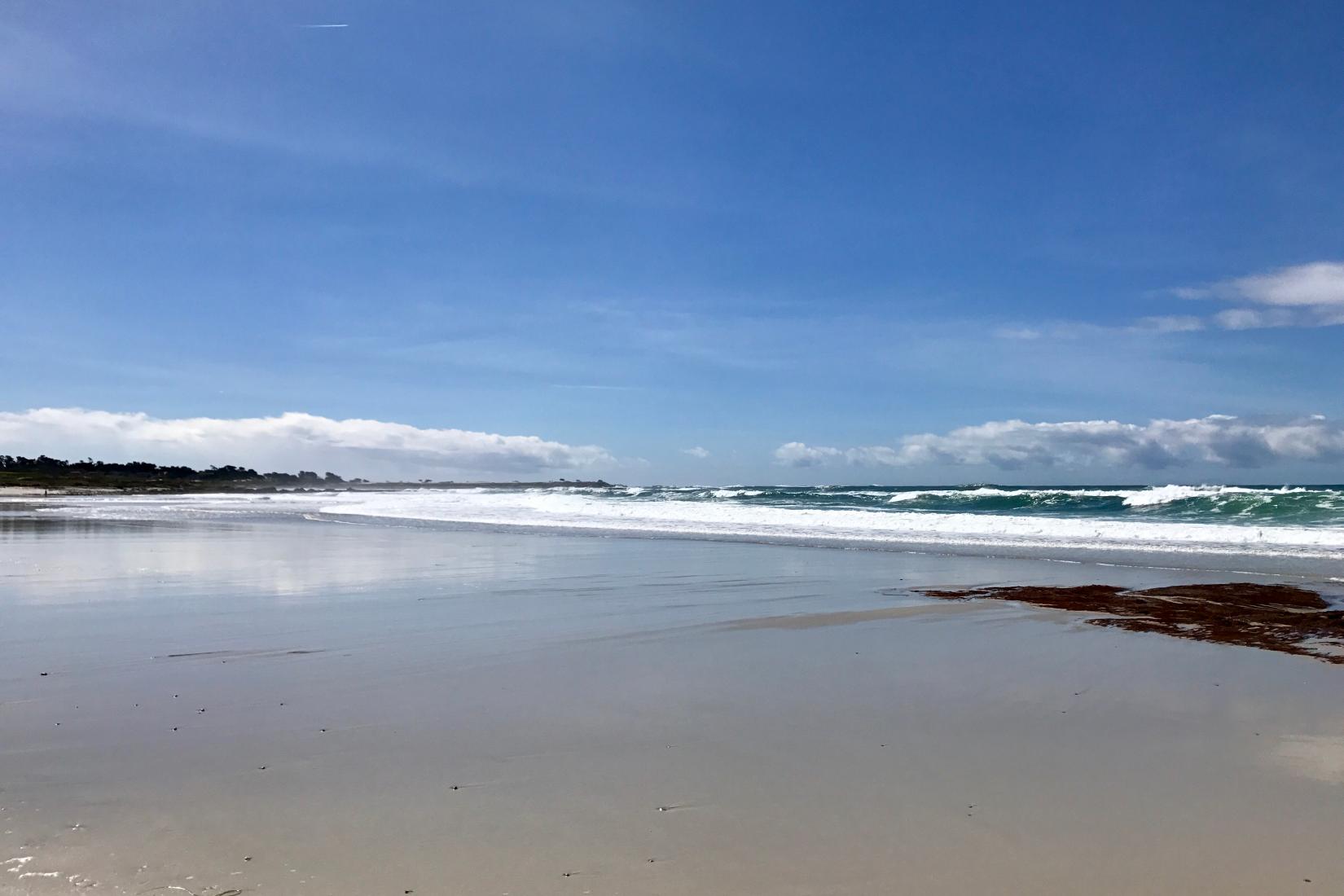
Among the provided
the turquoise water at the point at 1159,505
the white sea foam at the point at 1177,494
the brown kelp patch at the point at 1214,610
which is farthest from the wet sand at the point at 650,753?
the white sea foam at the point at 1177,494

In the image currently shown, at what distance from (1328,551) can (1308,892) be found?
653 inches

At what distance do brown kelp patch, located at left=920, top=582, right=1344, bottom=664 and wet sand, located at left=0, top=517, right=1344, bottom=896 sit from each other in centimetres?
44

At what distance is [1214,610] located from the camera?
9406 millimetres

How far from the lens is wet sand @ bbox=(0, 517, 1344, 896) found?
316cm

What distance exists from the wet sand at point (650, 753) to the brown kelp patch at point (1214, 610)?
439 millimetres

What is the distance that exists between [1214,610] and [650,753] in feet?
25.6

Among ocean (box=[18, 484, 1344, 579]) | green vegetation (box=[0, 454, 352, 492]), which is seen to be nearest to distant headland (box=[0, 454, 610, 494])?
green vegetation (box=[0, 454, 352, 492])

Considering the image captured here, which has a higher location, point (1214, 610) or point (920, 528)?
point (920, 528)

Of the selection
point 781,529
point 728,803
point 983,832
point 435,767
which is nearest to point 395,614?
point 435,767

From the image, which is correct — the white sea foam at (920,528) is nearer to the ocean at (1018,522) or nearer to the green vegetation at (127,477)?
the ocean at (1018,522)

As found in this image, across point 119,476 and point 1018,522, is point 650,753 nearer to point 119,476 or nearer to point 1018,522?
point 1018,522

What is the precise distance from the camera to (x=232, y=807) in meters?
3.61

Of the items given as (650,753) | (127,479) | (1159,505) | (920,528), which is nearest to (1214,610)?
(650,753)

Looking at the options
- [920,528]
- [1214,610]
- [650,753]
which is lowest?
[650,753]
